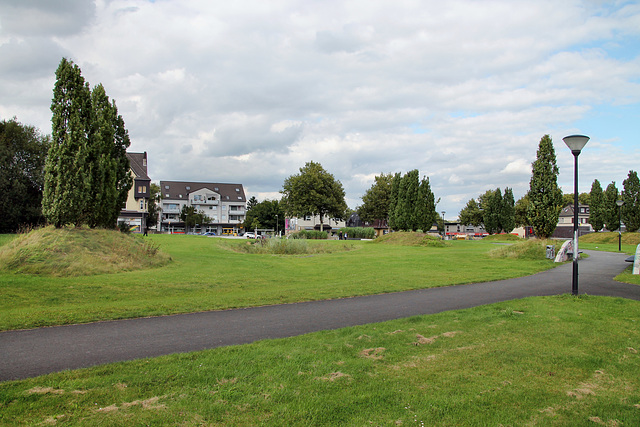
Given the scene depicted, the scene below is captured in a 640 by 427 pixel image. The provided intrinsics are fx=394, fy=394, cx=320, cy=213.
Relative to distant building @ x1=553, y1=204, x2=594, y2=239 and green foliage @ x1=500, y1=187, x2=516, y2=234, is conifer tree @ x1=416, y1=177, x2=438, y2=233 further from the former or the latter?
distant building @ x1=553, y1=204, x2=594, y2=239

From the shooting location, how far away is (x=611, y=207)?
55.1 meters

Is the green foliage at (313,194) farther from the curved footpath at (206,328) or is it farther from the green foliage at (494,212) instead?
the curved footpath at (206,328)

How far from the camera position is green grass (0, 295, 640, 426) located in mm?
4023

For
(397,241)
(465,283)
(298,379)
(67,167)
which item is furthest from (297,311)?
(397,241)

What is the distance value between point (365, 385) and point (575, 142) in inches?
391

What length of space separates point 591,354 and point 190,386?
5896 mm

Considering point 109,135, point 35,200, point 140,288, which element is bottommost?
point 140,288

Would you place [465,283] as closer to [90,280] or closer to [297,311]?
[297,311]

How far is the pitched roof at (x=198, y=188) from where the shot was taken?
108 metres

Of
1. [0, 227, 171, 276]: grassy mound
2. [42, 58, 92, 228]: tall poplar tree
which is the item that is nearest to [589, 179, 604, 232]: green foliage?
[0, 227, 171, 276]: grassy mound

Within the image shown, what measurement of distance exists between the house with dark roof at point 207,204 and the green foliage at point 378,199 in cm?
4082

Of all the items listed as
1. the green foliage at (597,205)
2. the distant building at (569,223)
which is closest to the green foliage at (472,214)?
the distant building at (569,223)

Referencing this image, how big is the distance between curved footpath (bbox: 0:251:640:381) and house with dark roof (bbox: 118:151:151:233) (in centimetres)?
5366

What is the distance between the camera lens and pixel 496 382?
4.95 meters
